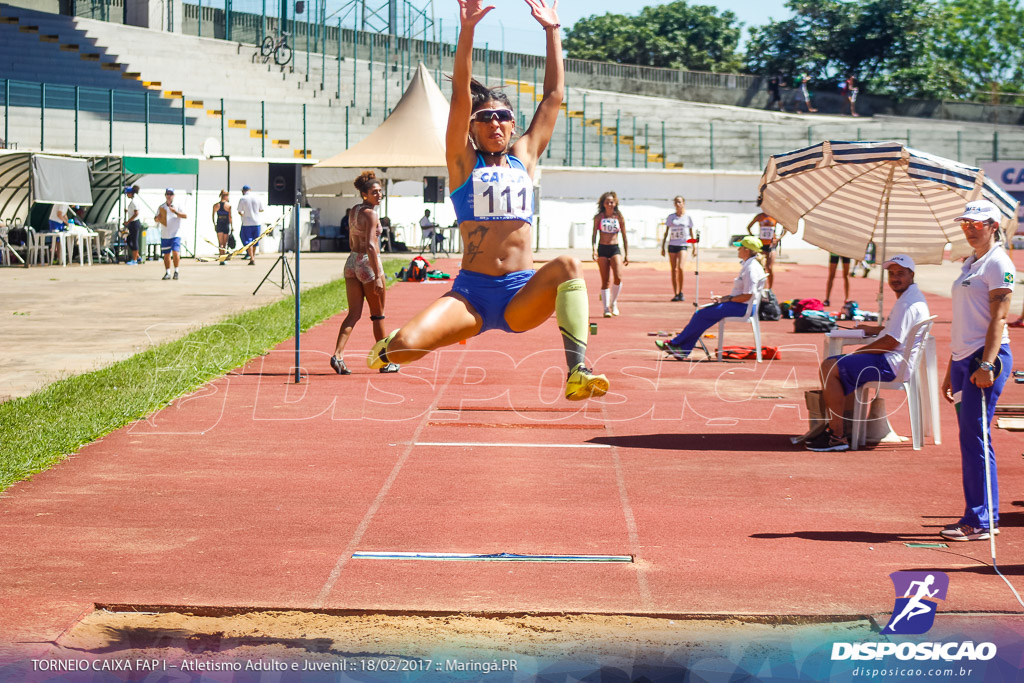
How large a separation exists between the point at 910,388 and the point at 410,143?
78.9 feet

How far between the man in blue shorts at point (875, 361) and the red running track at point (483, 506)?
0.39 m

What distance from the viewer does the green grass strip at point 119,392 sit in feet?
29.9

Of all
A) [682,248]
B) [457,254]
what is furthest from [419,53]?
[682,248]

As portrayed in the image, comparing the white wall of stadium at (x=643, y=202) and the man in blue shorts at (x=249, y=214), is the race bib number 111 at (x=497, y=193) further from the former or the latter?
the white wall of stadium at (x=643, y=202)

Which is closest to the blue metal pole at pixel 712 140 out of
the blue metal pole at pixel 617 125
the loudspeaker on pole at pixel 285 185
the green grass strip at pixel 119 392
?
Answer: the blue metal pole at pixel 617 125

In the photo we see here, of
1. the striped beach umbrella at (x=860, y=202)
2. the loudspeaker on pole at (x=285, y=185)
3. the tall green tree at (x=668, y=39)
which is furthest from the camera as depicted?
the tall green tree at (x=668, y=39)

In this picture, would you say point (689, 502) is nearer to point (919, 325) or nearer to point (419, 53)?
point (919, 325)

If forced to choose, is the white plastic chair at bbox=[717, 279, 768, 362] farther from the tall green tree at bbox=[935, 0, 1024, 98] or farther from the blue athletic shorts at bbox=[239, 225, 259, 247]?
the tall green tree at bbox=[935, 0, 1024, 98]

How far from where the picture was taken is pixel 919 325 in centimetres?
951

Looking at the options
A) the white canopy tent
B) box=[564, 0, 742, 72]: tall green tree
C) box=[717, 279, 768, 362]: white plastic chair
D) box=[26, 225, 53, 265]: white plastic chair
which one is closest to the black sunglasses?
box=[717, 279, 768, 362]: white plastic chair

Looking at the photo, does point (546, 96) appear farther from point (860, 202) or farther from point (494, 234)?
point (860, 202)

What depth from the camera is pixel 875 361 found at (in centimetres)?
959

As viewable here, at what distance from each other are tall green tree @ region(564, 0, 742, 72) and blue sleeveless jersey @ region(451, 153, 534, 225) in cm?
7628

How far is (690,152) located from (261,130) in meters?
20.8
